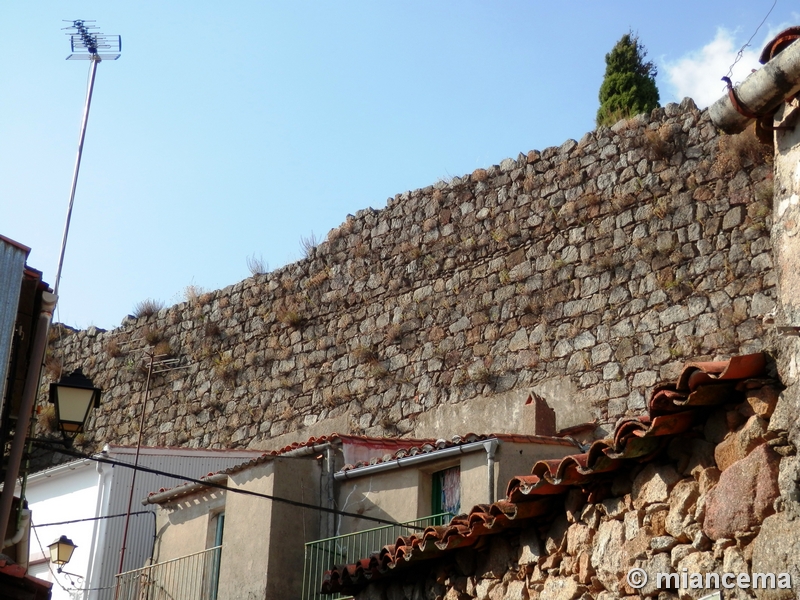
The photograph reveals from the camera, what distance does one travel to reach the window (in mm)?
11617

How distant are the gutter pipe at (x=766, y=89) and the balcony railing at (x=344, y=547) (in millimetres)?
5696

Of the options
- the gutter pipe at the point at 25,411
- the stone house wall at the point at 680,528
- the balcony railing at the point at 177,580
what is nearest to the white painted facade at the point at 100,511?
the balcony railing at the point at 177,580

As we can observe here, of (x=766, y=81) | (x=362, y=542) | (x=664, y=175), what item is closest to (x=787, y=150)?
(x=766, y=81)

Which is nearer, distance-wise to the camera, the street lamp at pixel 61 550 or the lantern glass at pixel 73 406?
the lantern glass at pixel 73 406

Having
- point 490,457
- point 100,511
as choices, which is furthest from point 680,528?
point 100,511

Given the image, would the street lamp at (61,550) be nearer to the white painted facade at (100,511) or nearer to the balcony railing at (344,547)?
the white painted facade at (100,511)

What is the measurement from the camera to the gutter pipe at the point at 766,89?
6.22 metres

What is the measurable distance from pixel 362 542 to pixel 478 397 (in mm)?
3449

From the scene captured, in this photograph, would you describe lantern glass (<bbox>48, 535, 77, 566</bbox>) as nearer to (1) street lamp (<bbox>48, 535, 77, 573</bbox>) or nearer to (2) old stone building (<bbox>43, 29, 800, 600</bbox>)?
(1) street lamp (<bbox>48, 535, 77, 573</bbox>)

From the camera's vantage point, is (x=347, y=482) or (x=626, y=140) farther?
(x=626, y=140)

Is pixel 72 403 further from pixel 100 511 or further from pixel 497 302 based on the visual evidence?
pixel 497 302

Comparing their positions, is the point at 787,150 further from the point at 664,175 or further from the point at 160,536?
the point at 160,536

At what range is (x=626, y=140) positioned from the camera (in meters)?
14.5

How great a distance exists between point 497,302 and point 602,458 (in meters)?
8.43
